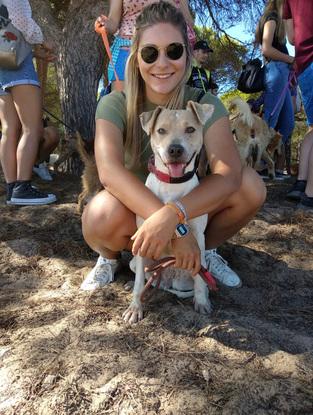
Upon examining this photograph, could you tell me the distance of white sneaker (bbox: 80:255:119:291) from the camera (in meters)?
2.56

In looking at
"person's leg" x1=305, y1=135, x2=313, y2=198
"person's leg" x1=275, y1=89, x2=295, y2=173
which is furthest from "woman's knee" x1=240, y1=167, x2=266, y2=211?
"person's leg" x1=275, y1=89, x2=295, y2=173

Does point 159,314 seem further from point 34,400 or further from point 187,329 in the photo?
point 34,400

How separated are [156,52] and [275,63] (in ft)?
11.2

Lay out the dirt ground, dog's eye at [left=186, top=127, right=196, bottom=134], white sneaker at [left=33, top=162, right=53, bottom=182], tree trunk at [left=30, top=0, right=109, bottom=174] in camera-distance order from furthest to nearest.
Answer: tree trunk at [left=30, top=0, right=109, bottom=174], white sneaker at [left=33, top=162, right=53, bottom=182], dog's eye at [left=186, top=127, right=196, bottom=134], the dirt ground

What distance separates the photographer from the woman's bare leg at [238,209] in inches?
98.6

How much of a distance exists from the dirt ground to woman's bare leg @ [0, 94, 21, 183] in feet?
3.60

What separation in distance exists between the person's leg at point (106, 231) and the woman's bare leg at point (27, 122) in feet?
5.32

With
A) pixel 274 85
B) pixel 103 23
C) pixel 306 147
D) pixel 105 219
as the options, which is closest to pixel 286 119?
pixel 274 85

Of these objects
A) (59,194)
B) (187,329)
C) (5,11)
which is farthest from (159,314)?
(5,11)

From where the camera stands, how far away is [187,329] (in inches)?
80.7

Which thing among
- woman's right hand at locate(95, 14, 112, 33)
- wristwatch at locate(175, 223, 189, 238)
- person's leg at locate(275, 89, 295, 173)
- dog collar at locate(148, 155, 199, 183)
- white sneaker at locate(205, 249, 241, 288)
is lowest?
white sneaker at locate(205, 249, 241, 288)

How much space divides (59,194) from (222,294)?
257 cm

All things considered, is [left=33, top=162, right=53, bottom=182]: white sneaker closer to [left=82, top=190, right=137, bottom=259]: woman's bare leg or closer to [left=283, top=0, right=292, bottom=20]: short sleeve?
[left=82, top=190, right=137, bottom=259]: woman's bare leg

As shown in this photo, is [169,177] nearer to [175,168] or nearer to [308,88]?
[175,168]
